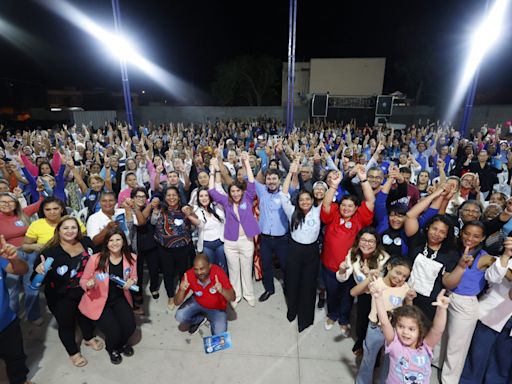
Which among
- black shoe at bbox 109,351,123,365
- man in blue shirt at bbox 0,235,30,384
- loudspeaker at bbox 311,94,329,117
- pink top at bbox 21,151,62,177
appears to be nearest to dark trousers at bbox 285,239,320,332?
black shoe at bbox 109,351,123,365

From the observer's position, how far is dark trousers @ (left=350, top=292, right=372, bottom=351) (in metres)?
2.91

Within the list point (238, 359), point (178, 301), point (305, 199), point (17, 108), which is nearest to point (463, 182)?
point (305, 199)

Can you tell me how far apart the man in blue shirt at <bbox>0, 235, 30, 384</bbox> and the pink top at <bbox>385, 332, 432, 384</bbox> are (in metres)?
3.07

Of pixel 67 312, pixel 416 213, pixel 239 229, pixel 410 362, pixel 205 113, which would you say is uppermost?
pixel 205 113

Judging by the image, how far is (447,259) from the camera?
2.57 meters

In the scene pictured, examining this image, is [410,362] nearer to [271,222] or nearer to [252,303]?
[271,222]

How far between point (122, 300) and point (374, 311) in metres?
2.53

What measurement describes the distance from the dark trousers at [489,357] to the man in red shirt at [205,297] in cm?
232

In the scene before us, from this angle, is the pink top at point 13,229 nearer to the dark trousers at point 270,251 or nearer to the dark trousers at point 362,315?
the dark trousers at point 270,251

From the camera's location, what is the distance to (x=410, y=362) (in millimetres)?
2102

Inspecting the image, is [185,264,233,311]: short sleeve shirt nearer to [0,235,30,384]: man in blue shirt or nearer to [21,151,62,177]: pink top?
[0,235,30,384]: man in blue shirt

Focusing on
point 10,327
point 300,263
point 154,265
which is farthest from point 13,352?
point 300,263

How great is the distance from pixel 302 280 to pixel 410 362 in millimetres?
1514

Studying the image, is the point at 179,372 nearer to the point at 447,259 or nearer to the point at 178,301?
the point at 178,301
